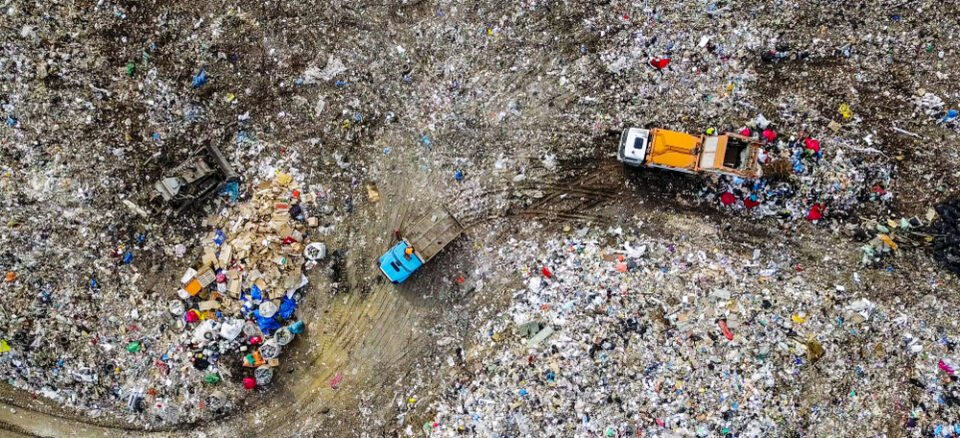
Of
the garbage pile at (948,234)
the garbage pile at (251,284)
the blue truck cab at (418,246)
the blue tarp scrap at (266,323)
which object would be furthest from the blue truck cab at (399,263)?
the garbage pile at (948,234)

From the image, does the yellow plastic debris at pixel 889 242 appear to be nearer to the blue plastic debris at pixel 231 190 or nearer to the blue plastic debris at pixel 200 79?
the blue plastic debris at pixel 231 190

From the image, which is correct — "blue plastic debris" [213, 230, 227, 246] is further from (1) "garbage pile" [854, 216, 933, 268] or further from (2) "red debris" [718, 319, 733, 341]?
(1) "garbage pile" [854, 216, 933, 268]

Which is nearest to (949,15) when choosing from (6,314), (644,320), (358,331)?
(644,320)

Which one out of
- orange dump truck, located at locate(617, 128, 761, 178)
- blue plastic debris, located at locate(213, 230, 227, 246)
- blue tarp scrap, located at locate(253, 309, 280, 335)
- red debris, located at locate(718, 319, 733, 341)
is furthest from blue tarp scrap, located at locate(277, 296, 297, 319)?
red debris, located at locate(718, 319, 733, 341)

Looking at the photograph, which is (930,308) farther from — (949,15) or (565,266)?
(565,266)

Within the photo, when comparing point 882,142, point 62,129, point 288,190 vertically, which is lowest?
point 882,142

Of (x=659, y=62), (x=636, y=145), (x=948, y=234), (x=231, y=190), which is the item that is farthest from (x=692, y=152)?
(x=231, y=190)

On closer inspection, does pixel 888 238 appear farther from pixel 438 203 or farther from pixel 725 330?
pixel 438 203
